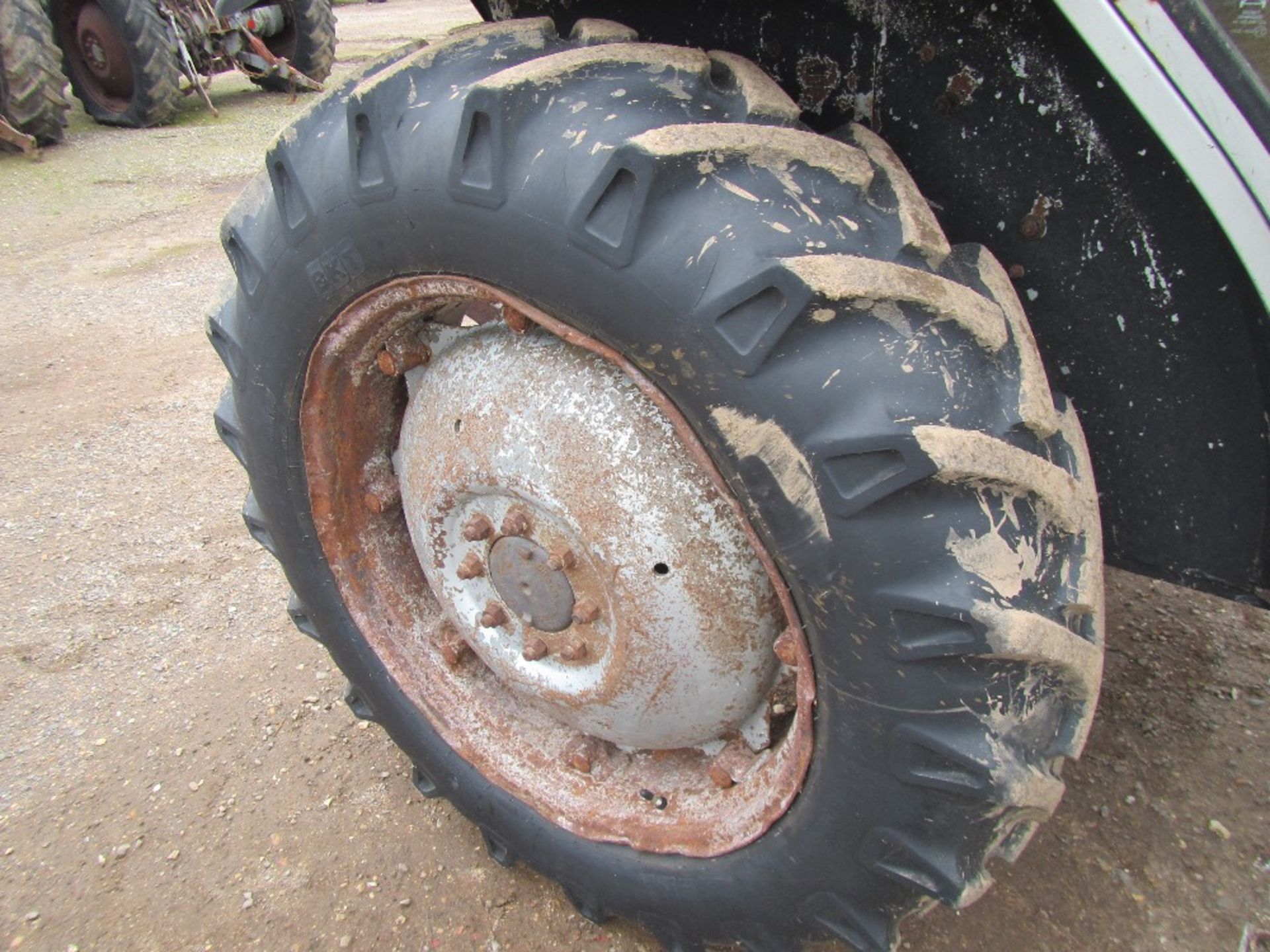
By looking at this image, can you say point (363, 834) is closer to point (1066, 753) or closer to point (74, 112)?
point (1066, 753)

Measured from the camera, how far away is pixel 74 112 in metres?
8.16

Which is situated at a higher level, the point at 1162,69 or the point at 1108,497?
the point at 1162,69

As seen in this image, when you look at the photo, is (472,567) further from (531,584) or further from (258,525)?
(258,525)

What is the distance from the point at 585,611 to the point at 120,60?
8088mm

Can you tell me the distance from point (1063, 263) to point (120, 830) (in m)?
1.95

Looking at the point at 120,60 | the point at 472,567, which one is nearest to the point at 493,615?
the point at 472,567

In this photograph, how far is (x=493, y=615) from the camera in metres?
1.46

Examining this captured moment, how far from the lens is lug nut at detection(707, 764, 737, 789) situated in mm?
1374

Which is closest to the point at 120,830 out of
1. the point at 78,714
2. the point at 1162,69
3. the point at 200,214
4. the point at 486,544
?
the point at 78,714

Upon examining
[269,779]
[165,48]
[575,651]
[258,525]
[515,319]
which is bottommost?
[165,48]

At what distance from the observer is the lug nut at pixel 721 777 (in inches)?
54.1

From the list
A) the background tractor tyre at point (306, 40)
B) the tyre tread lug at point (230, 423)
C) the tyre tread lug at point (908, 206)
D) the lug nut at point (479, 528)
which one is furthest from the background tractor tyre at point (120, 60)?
the tyre tread lug at point (908, 206)

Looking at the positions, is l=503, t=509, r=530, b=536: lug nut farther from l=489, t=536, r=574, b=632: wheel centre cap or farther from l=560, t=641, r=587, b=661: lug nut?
l=560, t=641, r=587, b=661: lug nut

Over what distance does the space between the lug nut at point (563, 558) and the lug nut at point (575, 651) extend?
140 mm
